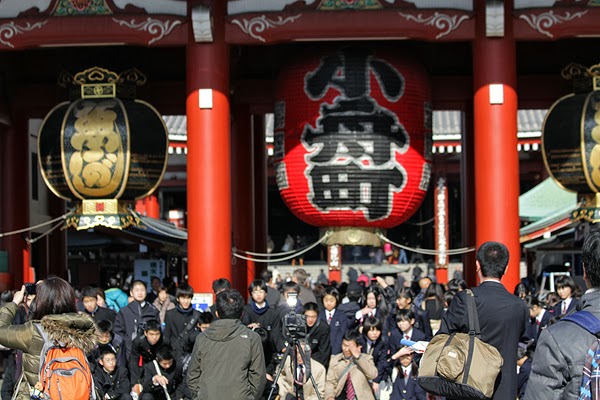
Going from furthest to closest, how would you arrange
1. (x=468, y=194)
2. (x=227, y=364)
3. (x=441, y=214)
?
(x=441, y=214), (x=468, y=194), (x=227, y=364)

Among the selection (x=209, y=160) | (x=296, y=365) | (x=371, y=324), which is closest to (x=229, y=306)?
(x=296, y=365)

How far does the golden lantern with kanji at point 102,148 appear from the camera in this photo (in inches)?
578

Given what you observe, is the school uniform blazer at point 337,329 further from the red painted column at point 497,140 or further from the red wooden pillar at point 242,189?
the red wooden pillar at point 242,189

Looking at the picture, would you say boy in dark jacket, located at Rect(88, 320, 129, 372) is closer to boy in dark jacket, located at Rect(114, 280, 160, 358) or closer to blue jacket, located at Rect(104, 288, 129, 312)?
boy in dark jacket, located at Rect(114, 280, 160, 358)

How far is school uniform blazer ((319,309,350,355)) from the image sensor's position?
12.1 metres

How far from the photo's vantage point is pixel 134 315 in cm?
1229

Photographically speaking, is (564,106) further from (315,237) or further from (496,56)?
(315,237)

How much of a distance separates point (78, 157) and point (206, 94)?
1.99 meters

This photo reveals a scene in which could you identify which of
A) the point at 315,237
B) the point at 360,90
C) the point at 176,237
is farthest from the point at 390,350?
the point at 315,237

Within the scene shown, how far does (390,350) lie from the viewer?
11383 mm

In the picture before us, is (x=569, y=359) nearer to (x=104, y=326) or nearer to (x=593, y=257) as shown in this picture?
(x=593, y=257)

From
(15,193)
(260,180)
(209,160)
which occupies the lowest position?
(15,193)

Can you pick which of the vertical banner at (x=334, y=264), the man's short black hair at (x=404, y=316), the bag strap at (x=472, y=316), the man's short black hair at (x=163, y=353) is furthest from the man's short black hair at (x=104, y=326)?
the vertical banner at (x=334, y=264)

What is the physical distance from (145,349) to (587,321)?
268 inches
